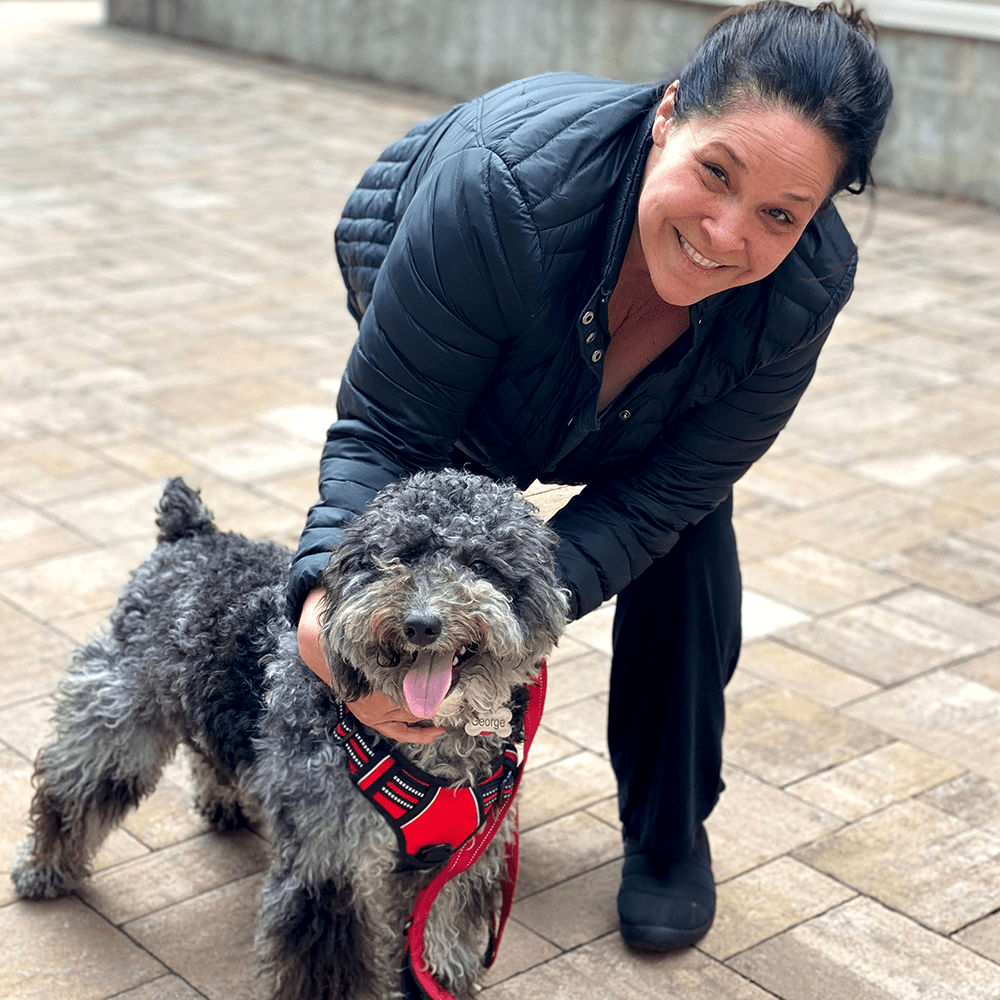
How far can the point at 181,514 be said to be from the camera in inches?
111

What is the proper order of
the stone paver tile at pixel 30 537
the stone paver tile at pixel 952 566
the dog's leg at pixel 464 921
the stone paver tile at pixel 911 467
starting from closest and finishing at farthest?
the dog's leg at pixel 464 921 < the stone paver tile at pixel 30 537 < the stone paver tile at pixel 952 566 < the stone paver tile at pixel 911 467

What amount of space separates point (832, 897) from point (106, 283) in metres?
5.41

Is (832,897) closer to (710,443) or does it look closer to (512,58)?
(710,443)

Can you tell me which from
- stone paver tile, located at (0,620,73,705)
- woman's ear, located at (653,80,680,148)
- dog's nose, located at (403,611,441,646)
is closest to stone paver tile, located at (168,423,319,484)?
stone paver tile, located at (0,620,73,705)

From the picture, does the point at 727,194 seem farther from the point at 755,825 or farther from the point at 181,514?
the point at 755,825

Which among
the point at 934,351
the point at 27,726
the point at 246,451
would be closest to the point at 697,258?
the point at 27,726

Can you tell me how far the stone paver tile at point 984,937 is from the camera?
289 centimetres

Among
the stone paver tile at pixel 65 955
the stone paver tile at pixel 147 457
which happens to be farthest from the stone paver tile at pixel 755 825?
the stone paver tile at pixel 147 457

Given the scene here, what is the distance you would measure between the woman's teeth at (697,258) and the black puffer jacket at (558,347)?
0.44ft

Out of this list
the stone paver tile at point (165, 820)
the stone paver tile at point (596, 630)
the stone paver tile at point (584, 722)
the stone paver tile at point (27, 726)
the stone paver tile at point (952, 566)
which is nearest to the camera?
the stone paver tile at point (165, 820)

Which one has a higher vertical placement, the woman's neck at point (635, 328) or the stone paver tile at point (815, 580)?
the woman's neck at point (635, 328)

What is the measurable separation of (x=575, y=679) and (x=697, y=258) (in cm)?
190

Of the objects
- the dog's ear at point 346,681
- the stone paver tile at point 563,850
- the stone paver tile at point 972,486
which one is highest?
the dog's ear at point 346,681

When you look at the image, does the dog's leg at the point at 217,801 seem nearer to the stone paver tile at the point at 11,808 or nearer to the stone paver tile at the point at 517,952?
the stone paver tile at the point at 11,808
